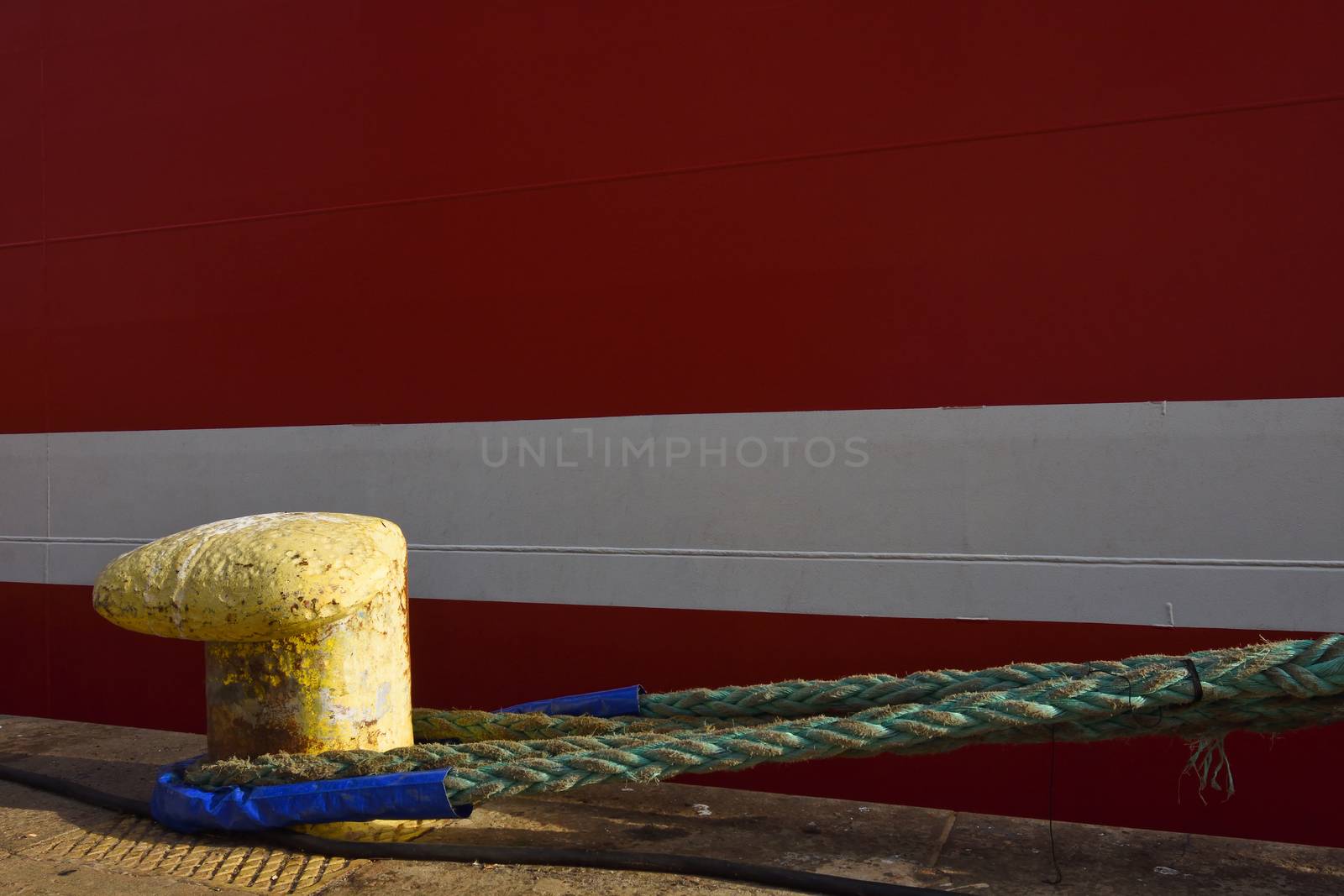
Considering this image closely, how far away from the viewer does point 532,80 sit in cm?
333

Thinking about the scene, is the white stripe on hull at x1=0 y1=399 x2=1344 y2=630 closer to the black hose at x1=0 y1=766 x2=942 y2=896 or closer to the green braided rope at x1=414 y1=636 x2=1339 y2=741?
the green braided rope at x1=414 y1=636 x2=1339 y2=741

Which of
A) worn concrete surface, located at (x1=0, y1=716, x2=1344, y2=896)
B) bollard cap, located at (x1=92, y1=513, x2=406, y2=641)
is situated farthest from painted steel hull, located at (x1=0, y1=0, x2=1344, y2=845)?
bollard cap, located at (x1=92, y1=513, x2=406, y2=641)

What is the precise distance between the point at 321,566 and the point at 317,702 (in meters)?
0.37

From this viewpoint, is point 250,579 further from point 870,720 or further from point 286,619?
point 870,720

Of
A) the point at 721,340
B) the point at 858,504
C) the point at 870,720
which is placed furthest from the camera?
the point at 721,340

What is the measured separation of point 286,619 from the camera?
2.46 metres

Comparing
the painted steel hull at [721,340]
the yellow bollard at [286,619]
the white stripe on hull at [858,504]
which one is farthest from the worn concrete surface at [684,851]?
the white stripe on hull at [858,504]

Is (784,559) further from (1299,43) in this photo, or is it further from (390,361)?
(1299,43)

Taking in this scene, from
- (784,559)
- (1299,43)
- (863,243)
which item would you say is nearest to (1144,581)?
(784,559)

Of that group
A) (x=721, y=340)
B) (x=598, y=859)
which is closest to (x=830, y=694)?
(x=598, y=859)

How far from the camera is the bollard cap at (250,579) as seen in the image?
96.8 inches

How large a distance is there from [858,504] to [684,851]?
1.00 meters

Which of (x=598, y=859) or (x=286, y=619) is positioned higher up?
(x=286, y=619)

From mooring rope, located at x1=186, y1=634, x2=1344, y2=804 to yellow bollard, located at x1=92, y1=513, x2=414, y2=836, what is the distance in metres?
0.10
